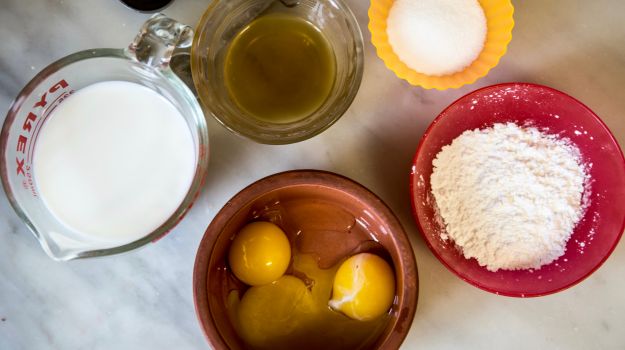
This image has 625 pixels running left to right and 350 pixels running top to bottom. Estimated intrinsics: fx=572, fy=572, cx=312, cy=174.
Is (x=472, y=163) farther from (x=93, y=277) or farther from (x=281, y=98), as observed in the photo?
(x=93, y=277)

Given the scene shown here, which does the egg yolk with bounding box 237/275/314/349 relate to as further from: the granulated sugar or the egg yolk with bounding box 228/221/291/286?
the granulated sugar

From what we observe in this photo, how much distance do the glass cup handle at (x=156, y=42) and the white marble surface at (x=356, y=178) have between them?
157mm

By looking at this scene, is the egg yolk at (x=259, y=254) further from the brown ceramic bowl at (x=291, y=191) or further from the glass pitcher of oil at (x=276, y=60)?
the glass pitcher of oil at (x=276, y=60)

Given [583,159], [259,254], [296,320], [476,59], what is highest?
[476,59]

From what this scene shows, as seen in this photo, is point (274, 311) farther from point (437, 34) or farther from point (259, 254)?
point (437, 34)

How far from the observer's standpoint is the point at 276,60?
948mm

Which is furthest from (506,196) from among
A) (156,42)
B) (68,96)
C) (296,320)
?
(68,96)

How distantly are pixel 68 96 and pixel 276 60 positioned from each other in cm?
33

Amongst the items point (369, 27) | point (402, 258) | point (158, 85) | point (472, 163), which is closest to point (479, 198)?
point (472, 163)

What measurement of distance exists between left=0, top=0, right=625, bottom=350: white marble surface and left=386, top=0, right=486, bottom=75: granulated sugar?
0.06 m

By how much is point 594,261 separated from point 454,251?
22 cm

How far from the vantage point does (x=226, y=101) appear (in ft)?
3.03

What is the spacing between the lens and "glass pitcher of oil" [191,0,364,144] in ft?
2.97

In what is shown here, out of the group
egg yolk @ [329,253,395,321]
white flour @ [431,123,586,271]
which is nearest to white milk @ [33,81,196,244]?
egg yolk @ [329,253,395,321]
